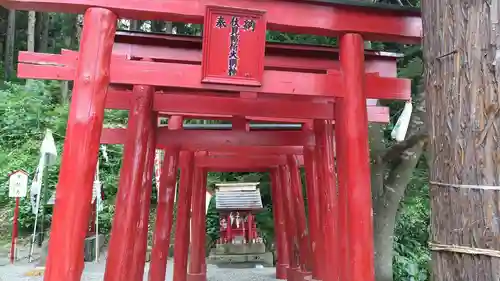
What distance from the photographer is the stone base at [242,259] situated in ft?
40.3

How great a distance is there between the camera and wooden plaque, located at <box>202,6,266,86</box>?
12.8 ft

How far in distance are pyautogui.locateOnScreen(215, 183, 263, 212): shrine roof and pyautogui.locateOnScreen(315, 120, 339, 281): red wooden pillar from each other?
5344mm

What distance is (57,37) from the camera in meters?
23.0

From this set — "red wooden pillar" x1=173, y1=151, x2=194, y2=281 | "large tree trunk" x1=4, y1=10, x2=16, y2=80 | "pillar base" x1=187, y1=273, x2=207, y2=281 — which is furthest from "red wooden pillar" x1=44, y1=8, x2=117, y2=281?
"large tree trunk" x1=4, y1=10, x2=16, y2=80

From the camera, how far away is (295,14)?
4.07 metres

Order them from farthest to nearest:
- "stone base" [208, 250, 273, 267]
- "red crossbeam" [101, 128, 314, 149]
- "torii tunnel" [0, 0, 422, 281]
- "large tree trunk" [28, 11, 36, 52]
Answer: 1. "large tree trunk" [28, 11, 36, 52]
2. "stone base" [208, 250, 273, 267]
3. "red crossbeam" [101, 128, 314, 149]
4. "torii tunnel" [0, 0, 422, 281]

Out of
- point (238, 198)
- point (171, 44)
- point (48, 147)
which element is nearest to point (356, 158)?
point (171, 44)

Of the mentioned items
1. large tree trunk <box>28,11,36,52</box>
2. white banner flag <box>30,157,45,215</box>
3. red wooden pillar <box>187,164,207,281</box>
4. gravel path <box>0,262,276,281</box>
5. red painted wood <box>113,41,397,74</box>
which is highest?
large tree trunk <box>28,11,36,52</box>

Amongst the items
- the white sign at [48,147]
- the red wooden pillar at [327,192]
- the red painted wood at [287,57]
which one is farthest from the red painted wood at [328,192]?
the white sign at [48,147]

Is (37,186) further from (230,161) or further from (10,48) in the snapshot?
(10,48)

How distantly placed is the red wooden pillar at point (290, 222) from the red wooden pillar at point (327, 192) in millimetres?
2621

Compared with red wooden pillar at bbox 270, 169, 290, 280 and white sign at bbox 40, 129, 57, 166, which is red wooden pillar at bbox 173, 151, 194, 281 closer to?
red wooden pillar at bbox 270, 169, 290, 280

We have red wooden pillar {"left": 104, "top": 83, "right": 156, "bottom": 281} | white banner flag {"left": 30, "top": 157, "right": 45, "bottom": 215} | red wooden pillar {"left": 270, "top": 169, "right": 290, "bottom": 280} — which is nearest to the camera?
red wooden pillar {"left": 104, "top": 83, "right": 156, "bottom": 281}

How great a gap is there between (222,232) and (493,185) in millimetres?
10887
